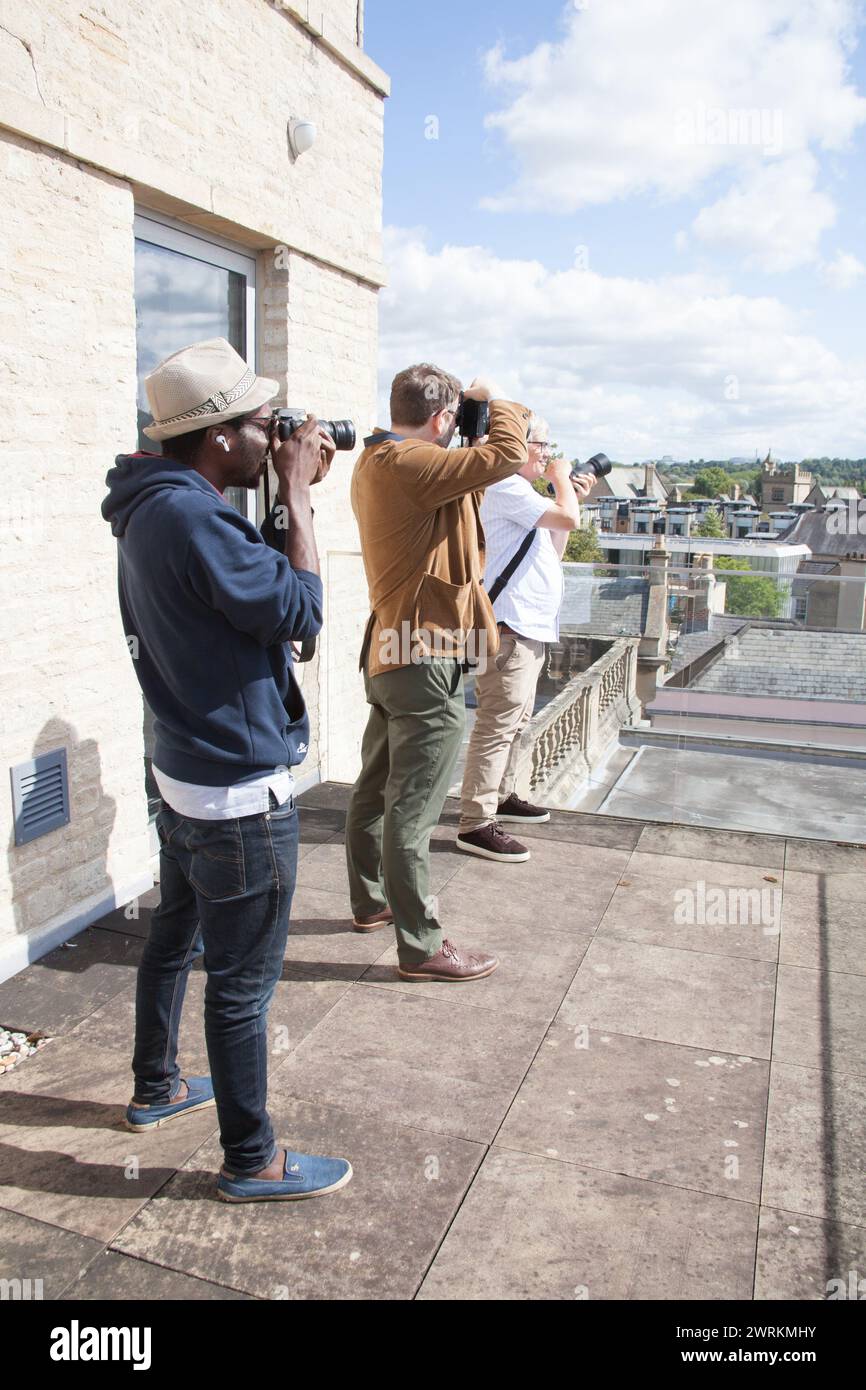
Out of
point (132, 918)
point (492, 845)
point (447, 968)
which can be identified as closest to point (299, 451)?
point (447, 968)

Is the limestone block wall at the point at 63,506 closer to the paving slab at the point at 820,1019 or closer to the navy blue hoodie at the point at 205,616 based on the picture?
the navy blue hoodie at the point at 205,616

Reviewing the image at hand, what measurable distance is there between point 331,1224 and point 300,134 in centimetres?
460

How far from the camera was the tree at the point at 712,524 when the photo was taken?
10781 cm

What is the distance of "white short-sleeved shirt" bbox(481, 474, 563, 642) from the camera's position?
15.2 ft

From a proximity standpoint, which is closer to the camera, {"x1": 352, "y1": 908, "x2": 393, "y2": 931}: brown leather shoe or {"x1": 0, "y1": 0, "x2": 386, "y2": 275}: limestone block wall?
{"x1": 0, "y1": 0, "x2": 386, "y2": 275}: limestone block wall

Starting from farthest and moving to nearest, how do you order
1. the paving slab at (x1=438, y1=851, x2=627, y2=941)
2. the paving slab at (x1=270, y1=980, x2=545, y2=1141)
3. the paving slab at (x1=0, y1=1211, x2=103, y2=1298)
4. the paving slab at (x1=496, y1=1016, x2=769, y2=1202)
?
the paving slab at (x1=438, y1=851, x2=627, y2=941) → the paving slab at (x1=270, y1=980, x2=545, y2=1141) → the paving slab at (x1=496, y1=1016, x2=769, y2=1202) → the paving slab at (x1=0, y1=1211, x2=103, y2=1298)

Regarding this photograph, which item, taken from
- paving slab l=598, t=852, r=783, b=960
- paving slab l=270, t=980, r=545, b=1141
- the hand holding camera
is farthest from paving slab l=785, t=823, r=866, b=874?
the hand holding camera

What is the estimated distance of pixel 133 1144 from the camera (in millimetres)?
2654

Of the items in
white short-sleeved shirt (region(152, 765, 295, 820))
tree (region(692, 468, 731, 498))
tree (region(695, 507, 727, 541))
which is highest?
tree (region(692, 468, 731, 498))

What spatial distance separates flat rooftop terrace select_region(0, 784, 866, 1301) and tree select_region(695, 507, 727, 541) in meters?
105

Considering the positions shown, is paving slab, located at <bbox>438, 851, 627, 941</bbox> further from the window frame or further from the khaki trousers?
the window frame

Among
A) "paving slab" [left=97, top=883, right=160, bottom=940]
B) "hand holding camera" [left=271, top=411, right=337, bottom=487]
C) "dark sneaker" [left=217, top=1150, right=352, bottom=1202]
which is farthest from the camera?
"paving slab" [left=97, top=883, right=160, bottom=940]

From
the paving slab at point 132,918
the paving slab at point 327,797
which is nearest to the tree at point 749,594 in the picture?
the paving slab at point 327,797
